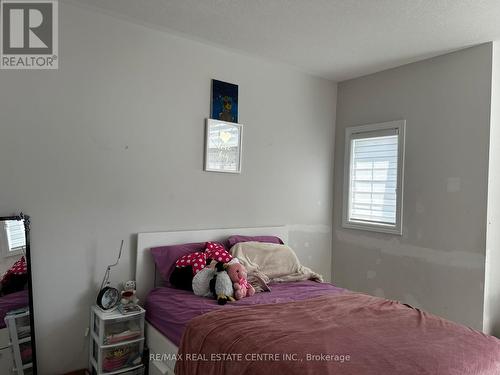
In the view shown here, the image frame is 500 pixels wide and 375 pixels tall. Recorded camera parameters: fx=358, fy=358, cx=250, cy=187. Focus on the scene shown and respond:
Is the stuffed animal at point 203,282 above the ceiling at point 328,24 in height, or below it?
below

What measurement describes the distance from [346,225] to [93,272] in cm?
249

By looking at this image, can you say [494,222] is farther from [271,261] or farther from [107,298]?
[107,298]

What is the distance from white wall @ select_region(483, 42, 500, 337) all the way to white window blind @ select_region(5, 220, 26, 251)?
331 centimetres

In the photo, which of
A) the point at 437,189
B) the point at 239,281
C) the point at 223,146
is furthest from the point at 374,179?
the point at 239,281

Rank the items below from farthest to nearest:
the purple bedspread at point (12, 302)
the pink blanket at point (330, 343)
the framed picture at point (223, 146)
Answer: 1. the framed picture at point (223, 146)
2. the purple bedspread at point (12, 302)
3. the pink blanket at point (330, 343)

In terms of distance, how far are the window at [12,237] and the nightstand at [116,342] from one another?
632mm

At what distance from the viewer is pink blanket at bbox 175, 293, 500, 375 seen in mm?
1521

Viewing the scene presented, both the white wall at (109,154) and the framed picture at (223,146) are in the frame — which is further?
the framed picture at (223,146)

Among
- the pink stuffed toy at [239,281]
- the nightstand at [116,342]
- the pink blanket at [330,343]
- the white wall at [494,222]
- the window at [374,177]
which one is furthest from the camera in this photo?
the window at [374,177]

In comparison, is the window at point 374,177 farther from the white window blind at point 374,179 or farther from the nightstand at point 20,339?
the nightstand at point 20,339

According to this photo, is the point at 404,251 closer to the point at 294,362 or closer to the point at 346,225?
the point at 346,225

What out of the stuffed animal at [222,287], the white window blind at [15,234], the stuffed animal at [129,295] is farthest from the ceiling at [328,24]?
the stuffed animal at [129,295]

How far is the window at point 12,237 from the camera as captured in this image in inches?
83.6

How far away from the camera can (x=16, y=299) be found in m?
2.16
